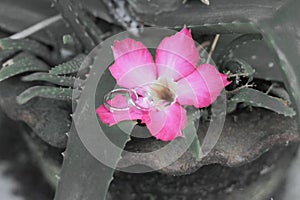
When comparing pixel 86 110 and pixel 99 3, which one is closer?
pixel 86 110

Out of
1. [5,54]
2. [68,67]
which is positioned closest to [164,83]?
[68,67]

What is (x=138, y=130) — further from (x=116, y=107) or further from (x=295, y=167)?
(x=295, y=167)

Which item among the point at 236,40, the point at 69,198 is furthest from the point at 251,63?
the point at 69,198

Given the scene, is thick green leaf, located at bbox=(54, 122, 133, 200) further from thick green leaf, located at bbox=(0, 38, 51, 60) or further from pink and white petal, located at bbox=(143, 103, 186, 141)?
thick green leaf, located at bbox=(0, 38, 51, 60)

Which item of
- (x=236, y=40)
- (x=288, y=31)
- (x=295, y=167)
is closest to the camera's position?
(x=288, y=31)

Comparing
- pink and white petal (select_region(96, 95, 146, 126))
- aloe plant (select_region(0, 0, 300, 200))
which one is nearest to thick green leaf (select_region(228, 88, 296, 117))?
aloe plant (select_region(0, 0, 300, 200))

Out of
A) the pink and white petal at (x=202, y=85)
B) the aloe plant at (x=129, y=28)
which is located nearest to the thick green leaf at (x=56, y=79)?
the aloe plant at (x=129, y=28)
